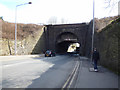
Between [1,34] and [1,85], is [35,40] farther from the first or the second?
[1,85]

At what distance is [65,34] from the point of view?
38906 mm

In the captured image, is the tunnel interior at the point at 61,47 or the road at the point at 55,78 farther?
the tunnel interior at the point at 61,47

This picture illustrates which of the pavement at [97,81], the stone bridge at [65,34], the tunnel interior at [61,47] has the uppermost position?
the stone bridge at [65,34]

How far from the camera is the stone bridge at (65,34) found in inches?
1419

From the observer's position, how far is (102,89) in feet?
15.3

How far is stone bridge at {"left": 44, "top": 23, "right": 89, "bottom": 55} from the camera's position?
36.0m

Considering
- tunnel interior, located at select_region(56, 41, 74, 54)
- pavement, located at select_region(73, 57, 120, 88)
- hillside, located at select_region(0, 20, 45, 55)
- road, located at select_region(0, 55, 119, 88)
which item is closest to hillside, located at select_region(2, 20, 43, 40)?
hillside, located at select_region(0, 20, 45, 55)

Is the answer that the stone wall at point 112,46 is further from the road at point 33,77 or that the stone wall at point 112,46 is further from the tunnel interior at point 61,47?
the tunnel interior at point 61,47

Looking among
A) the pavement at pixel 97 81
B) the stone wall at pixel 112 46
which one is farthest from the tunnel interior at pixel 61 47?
the pavement at pixel 97 81

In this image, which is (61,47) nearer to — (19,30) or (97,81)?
(19,30)

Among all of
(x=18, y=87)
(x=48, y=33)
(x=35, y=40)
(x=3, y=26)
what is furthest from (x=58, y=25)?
(x=18, y=87)

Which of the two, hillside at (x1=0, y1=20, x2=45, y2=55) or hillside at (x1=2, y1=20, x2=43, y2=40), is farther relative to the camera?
hillside at (x1=2, y1=20, x2=43, y2=40)

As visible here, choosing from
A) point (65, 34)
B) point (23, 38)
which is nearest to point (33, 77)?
point (23, 38)

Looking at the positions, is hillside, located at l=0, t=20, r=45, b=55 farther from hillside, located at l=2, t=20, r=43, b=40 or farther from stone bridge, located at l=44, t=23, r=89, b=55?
stone bridge, located at l=44, t=23, r=89, b=55
